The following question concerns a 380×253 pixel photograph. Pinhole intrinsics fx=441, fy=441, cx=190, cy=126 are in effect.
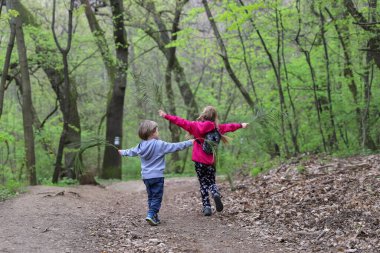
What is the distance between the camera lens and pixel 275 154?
13922 mm

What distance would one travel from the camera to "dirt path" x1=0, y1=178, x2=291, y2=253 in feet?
18.1

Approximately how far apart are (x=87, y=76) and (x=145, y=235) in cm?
2611

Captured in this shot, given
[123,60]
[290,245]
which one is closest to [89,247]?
[290,245]

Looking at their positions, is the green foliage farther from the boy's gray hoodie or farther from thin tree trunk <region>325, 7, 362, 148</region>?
thin tree trunk <region>325, 7, 362, 148</region>

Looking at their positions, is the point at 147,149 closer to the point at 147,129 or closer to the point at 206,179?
the point at 147,129

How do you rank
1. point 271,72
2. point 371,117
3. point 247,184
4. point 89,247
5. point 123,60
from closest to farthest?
1. point 89,247
2. point 247,184
3. point 371,117
4. point 271,72
5. point 123,60

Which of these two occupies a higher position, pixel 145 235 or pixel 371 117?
pixel 371 117

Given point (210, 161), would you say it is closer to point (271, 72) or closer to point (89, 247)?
point (89, 247)

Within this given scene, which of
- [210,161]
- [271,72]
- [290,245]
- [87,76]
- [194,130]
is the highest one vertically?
[87,76]

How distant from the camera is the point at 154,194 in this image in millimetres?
7082

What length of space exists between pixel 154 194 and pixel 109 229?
905 mm

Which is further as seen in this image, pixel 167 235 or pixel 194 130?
pixel 194 130

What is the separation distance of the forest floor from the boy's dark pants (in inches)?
11.2

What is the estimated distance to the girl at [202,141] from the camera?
758cm
